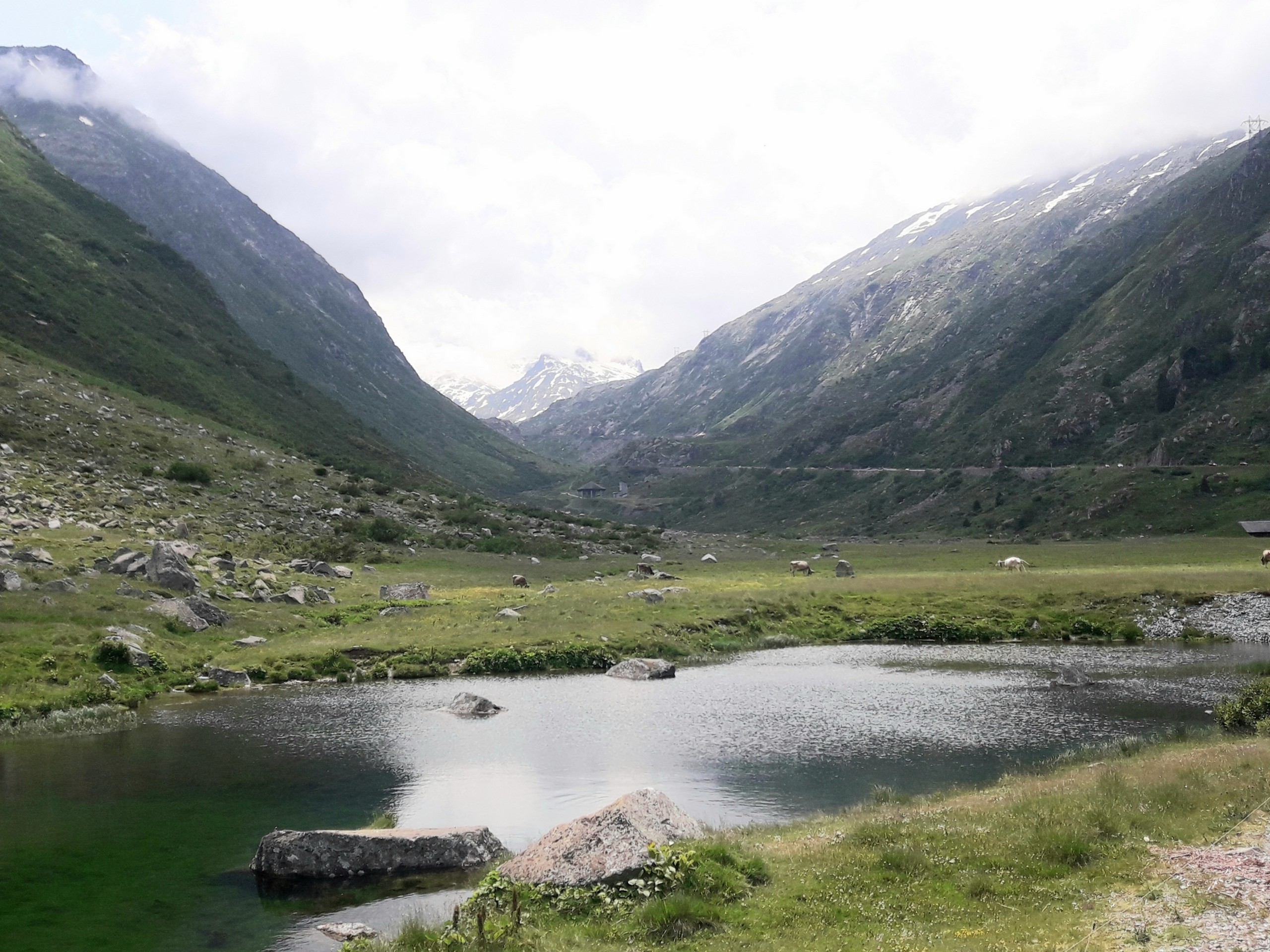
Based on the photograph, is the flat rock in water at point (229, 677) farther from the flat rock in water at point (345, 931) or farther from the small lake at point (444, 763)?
the flat rock in water at point (345, 931)

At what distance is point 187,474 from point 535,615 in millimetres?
51023

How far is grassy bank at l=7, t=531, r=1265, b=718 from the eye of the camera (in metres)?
45.1

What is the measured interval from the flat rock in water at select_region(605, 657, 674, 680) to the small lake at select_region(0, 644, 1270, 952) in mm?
1194

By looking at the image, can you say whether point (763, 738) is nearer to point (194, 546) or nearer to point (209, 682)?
point (209, 682)

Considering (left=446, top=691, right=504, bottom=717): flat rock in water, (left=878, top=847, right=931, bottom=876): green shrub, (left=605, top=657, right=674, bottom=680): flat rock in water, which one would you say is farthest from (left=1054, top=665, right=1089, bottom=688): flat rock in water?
(left=878, top=847, right=931, bottom=876): green shrub

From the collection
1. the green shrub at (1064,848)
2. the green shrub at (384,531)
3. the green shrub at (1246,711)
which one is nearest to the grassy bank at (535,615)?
the green shrub at (384,531)

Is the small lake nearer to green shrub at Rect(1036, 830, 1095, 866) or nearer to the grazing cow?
green shrub at Rect(1036, 830, 1095, 866)

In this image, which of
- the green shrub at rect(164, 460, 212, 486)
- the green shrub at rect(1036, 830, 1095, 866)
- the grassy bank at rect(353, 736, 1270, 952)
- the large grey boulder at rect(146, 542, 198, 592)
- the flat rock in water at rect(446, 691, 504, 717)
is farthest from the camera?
the green shrub at rect(164, 460, 212, 486)

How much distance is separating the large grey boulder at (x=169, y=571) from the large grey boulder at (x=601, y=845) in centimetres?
4561

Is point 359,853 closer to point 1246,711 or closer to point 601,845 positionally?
point 601,845

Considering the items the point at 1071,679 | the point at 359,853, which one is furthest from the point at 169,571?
the point at 1071,679

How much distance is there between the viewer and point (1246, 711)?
33000 mm

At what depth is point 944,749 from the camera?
3397 centimetres

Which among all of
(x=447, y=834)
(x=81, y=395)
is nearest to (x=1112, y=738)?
(x=447, y=834)
